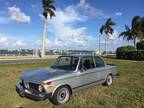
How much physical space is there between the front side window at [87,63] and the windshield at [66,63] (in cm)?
24

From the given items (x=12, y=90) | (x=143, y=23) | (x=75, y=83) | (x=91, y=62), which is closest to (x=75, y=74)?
(x=75, y=83)

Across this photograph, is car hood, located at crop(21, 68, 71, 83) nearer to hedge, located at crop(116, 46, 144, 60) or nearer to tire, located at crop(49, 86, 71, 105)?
tire, located at crop(49, 86, 71, 105)

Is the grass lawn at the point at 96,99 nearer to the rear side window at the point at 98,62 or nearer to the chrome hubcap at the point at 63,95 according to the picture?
the chrome hubcap at the point at 63,95

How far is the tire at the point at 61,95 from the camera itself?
648cm

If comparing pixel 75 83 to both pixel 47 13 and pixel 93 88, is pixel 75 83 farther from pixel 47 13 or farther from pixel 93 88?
pixel 47 13

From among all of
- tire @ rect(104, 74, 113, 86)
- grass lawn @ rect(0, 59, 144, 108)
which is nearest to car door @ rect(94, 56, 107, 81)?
tire @ rect(104, 74, 113, 86)

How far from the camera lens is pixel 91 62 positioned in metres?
8.44

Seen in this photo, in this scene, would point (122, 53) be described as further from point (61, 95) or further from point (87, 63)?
point (61, 95)

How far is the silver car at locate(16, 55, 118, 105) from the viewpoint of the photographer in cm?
636

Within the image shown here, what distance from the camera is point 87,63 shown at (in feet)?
26.8

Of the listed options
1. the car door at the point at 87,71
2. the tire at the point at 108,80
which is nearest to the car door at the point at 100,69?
the car door at the point at 87,71

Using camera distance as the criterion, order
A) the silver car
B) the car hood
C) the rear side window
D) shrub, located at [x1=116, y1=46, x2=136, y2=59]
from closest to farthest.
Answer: the silver car, the car hood, the rear side window, shrub, located at [x1=116, y1=46, x2=136, y2=59]

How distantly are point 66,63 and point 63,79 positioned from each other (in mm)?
1544

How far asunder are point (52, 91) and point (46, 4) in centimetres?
3672
